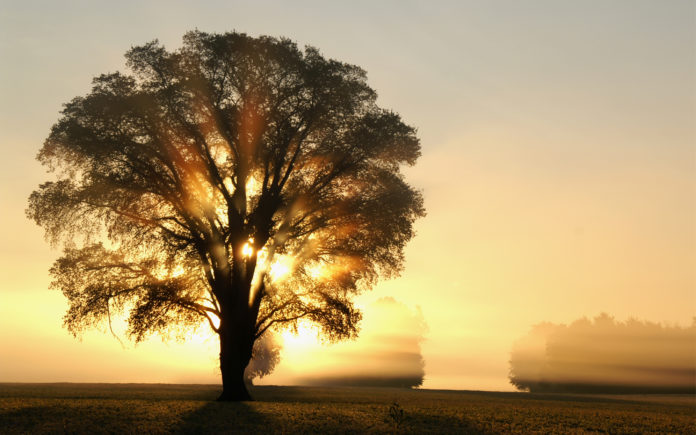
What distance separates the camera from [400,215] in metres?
37.8

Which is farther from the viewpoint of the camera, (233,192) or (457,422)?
(233,192)

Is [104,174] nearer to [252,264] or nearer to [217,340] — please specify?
[252,264]

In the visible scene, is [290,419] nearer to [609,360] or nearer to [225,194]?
[225,194]

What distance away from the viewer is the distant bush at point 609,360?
88.9m

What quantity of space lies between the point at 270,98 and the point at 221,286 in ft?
34.8

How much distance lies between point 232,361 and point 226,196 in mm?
8984

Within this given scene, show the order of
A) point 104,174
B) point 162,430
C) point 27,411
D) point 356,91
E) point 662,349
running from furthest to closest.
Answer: point 662,349
point 356,91
point 104,174
point 27,411
point 162,430

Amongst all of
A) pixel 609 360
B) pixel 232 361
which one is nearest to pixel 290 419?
pixel 232 361

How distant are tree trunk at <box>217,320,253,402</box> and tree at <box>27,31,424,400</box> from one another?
76mm

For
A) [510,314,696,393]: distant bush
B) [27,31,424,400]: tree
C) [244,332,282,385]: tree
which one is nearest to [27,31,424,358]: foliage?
[27,31,424,400]: tree

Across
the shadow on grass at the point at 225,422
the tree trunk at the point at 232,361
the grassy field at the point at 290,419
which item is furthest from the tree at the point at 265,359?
the shadow on grass at the point at 225,422

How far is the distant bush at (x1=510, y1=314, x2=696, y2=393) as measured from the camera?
292 feet

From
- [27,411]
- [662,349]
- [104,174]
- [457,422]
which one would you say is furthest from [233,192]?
[662,349]

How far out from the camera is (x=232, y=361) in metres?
37.1
